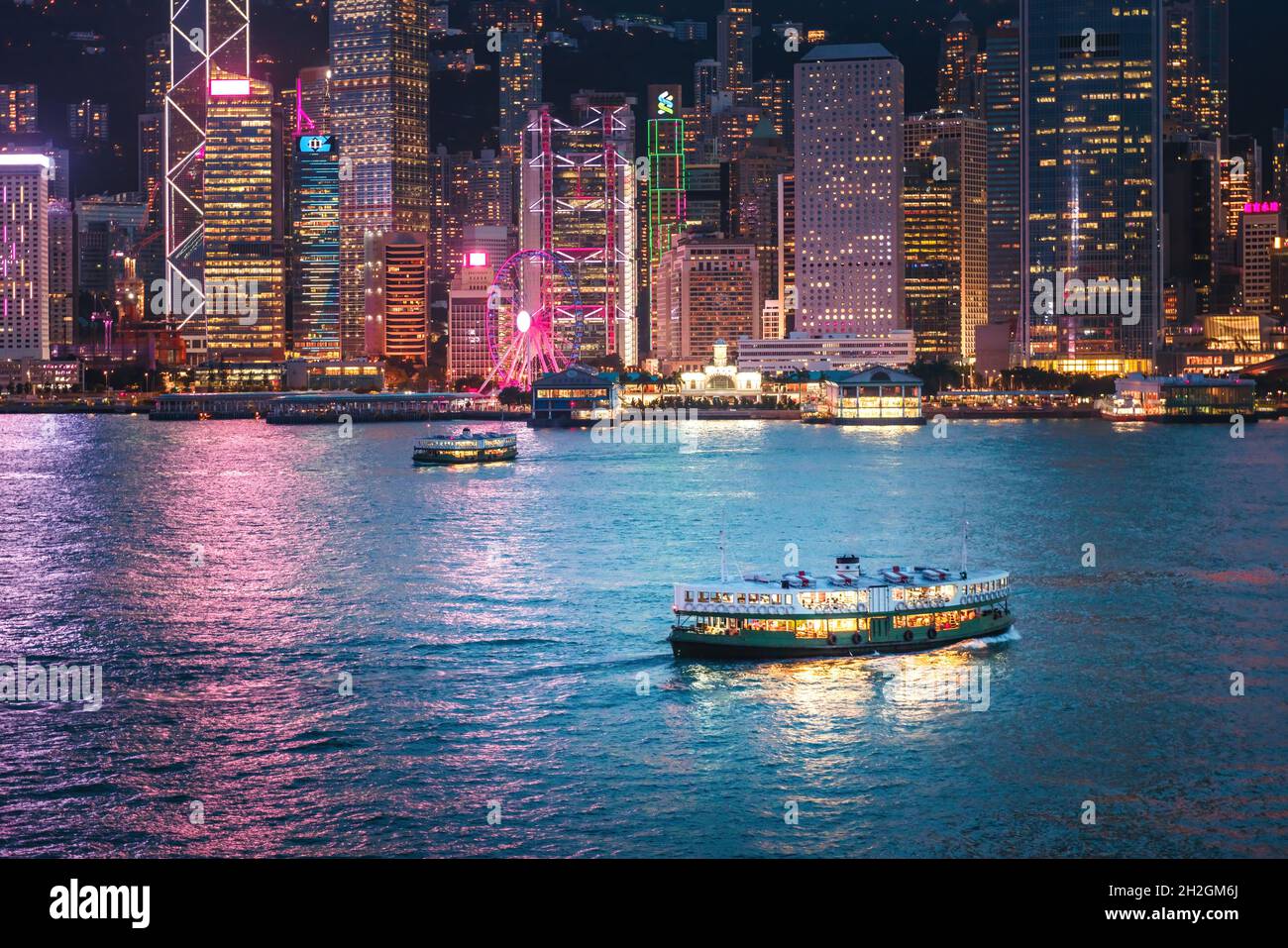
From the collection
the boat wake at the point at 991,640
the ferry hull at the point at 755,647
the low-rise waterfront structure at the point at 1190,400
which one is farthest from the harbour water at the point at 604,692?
the low-rise waterfront structure at the point at 1190,400

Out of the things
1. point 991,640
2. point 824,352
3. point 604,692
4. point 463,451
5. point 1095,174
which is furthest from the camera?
point 824,352

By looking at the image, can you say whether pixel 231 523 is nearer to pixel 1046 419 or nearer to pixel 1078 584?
pixel 1078 584

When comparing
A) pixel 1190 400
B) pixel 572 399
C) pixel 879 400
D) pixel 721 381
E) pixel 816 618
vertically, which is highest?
pixel 721 381

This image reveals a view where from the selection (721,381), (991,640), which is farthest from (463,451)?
(721,381)

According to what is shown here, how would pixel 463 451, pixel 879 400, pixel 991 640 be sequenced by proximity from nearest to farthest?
pixel 991 640
pixel 463 451
pixel 879 400

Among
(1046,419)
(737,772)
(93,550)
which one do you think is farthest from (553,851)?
(1046,419)

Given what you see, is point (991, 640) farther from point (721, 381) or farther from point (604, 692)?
point (721, 381)

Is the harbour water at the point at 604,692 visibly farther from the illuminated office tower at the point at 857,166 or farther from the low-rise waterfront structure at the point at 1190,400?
the illuminated office tower at the point at 857,166
